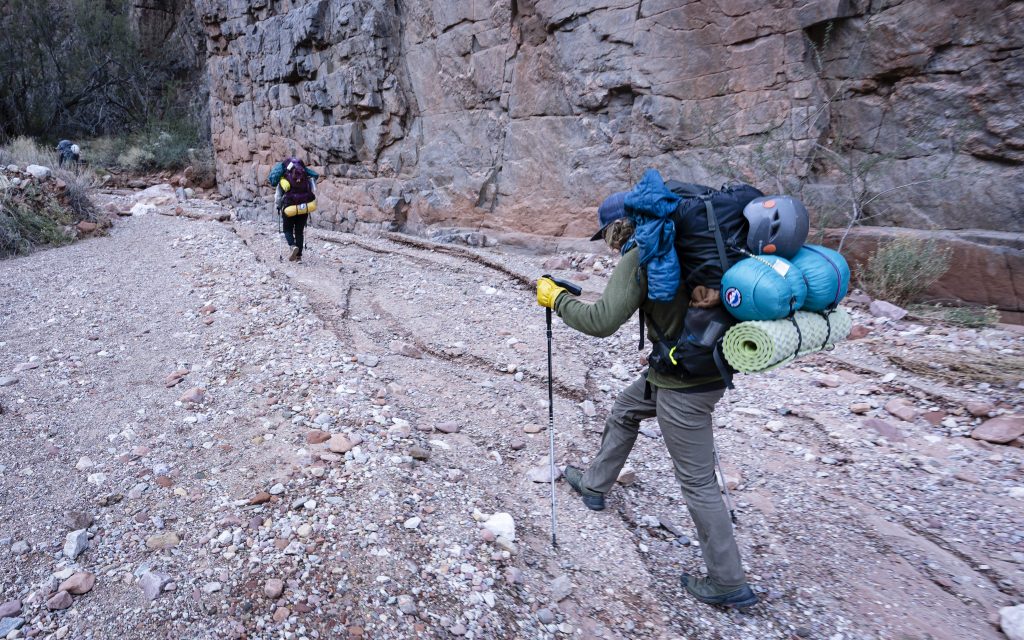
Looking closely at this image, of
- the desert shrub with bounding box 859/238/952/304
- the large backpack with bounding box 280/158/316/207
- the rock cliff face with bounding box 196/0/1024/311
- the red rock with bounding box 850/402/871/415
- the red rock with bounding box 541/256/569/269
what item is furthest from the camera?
the red rock with bounding box 541/256/569/269

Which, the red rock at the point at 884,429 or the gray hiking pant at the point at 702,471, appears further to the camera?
the red rock at the point at 884,429

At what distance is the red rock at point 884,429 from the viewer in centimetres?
410

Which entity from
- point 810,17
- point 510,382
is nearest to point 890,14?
point 810,17

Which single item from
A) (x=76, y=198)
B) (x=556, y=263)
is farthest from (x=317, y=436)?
(x=76, y=198)

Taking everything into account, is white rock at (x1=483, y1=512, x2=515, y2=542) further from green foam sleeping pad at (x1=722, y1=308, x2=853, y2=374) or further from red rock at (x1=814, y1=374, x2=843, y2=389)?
red rock at (x1=814, y1=374, x2=843, y2=389)

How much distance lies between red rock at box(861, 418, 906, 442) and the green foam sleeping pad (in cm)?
207

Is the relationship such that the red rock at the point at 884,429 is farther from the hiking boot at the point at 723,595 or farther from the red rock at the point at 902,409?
the hiking boot at the point at 723,595

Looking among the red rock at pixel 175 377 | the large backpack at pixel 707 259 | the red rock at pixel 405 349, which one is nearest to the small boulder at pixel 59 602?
the red rock at pixel 175 377

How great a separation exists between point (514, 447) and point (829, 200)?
5.18m

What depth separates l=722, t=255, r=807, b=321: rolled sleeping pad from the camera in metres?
2.34

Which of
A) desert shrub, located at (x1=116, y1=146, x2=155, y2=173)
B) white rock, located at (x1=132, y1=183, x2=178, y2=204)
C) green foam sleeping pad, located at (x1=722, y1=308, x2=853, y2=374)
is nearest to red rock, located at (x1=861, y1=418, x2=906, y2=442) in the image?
green foam sleeping pad, located at (x1=722, y1=308, x2=853, y2=374)

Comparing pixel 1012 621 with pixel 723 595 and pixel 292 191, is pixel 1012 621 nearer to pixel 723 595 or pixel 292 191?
pixel 723 595

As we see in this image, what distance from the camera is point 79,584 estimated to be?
106 inches

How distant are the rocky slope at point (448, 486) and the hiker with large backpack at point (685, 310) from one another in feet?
1.26
